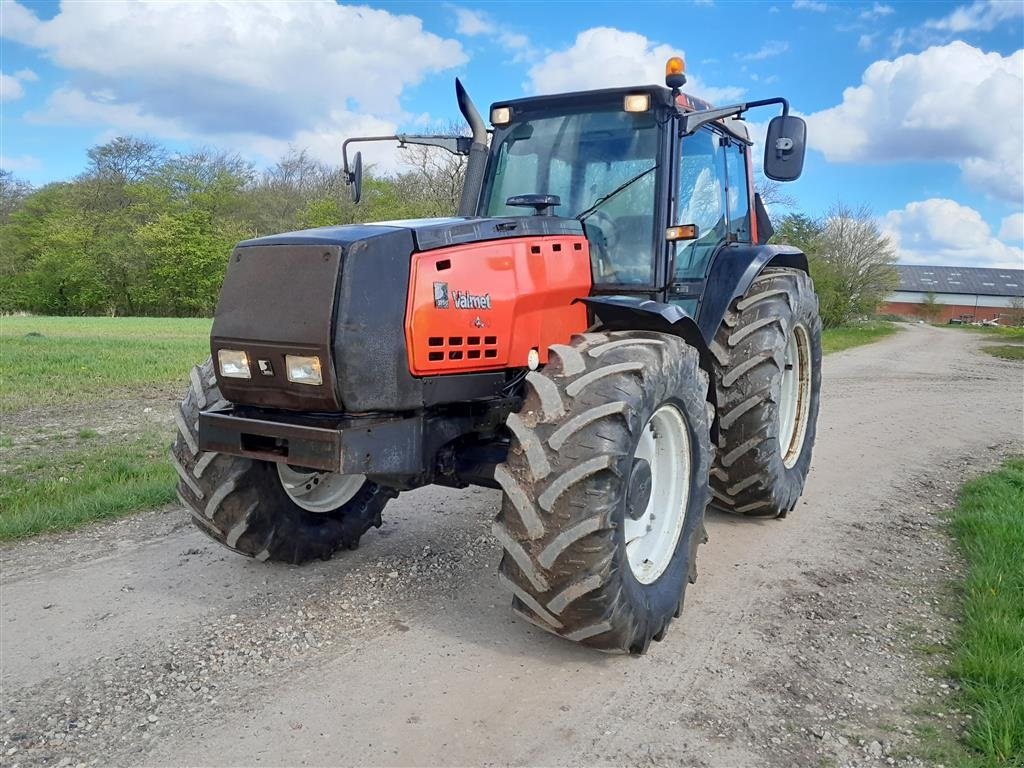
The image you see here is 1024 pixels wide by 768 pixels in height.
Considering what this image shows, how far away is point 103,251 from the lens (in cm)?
5078

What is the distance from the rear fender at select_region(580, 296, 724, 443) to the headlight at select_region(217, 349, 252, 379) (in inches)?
62.9

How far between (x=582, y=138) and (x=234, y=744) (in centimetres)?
345

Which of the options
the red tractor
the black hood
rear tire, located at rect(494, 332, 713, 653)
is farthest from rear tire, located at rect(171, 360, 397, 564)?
rear tire, located at rect(494, 332, 713, 653)

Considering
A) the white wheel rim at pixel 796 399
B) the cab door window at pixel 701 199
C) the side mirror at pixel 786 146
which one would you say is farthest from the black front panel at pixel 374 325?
the white wheel rim at pixel 796 399

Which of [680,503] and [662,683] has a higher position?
[680,503]

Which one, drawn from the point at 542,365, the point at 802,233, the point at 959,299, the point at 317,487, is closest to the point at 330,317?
the point at 542,365

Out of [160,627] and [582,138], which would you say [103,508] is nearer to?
[160,627]

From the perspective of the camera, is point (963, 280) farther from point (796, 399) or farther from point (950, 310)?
point (796, 399)

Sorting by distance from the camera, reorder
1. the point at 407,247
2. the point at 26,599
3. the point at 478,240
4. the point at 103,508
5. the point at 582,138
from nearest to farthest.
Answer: the point at 407,247
the point at 478,240
the point at 26,599
the point at 582,138
the point at 103,508

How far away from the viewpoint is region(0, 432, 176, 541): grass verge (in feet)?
17.4

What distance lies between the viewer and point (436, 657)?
3.42 m

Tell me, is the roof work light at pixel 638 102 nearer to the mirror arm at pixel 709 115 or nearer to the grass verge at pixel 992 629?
the mirror arm at pixel 709 115

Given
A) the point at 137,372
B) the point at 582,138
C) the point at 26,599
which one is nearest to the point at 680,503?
the point at 582,138

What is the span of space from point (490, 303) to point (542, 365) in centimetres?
52
